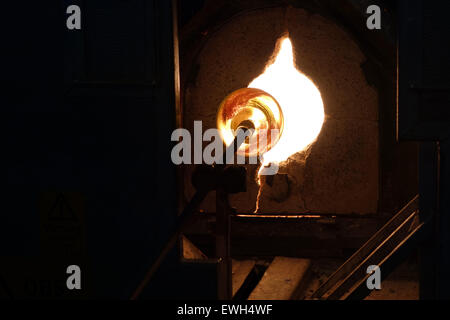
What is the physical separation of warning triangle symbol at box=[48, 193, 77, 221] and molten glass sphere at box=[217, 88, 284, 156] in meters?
0.79

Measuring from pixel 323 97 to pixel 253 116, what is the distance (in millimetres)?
1252

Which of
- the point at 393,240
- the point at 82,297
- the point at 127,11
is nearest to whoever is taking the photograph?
the point at 127,11

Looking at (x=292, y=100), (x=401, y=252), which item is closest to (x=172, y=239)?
(x=401, y=252)

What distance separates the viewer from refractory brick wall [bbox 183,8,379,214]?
344cm

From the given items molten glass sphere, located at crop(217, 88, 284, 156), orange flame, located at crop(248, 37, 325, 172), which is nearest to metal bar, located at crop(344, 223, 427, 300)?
molten glass sphere, located at crop(217, 88, 284, 156)

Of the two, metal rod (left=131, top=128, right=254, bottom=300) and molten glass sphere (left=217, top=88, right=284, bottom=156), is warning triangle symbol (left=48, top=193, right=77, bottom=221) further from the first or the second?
molten glass sphere (left=217, top=88, right=284, bottom=156)

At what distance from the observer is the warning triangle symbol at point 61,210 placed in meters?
1.98

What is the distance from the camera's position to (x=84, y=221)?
199 cm

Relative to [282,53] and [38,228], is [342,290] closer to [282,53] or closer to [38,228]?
[38,228]

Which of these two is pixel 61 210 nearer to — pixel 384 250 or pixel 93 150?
pixel 93 150

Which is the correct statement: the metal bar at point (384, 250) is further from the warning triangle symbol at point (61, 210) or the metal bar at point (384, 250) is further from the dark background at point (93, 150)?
the warning triangle symbol at point (61, 210)

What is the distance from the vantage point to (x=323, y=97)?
3471mm

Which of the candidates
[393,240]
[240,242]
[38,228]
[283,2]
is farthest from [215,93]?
[38,228]

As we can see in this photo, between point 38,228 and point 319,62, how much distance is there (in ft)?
7.40
